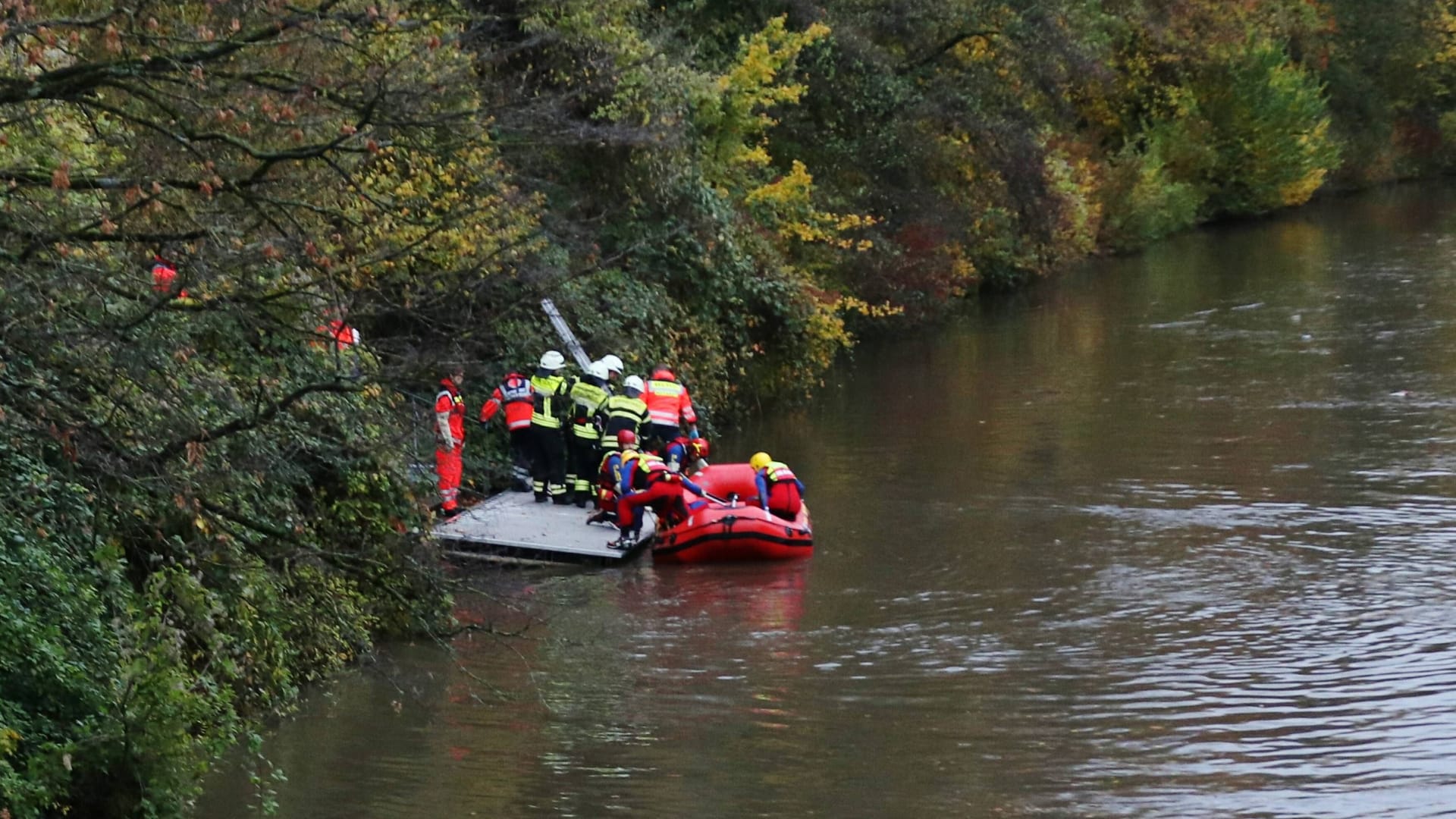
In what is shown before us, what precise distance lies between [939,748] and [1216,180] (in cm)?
4007

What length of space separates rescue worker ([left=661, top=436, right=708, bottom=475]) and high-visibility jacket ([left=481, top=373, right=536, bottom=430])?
140 centimetres

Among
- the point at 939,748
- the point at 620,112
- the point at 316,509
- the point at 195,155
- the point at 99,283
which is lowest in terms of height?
the point at 939,748

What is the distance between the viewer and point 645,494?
15680 mm

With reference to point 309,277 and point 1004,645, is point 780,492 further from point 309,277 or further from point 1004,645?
point 309,277

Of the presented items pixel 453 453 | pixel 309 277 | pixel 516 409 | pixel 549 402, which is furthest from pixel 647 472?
pixel 309 277

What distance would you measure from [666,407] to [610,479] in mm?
1297

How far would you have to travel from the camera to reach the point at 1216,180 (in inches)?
1865

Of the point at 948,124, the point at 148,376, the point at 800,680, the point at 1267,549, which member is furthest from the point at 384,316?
the point at 948,124

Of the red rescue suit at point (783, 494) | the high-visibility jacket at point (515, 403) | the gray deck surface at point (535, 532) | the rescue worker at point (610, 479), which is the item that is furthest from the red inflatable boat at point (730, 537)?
the high-visibility jacket at point (515, 403)

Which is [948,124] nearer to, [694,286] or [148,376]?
[694,286]

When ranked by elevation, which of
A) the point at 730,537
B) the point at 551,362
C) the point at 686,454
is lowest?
the point at 730,537

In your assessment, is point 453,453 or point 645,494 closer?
point 453,453

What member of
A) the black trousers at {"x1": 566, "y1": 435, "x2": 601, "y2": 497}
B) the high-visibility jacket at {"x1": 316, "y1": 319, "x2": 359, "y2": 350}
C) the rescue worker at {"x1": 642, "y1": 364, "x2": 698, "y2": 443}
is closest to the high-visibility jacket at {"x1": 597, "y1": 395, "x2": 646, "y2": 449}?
the rescue worker at {"x1": 642, "y1": 364, "x2": 698, "y2": 443}

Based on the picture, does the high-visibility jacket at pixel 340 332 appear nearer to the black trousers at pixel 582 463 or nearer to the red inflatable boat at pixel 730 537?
the red inflatable boat at pixel 730 537
